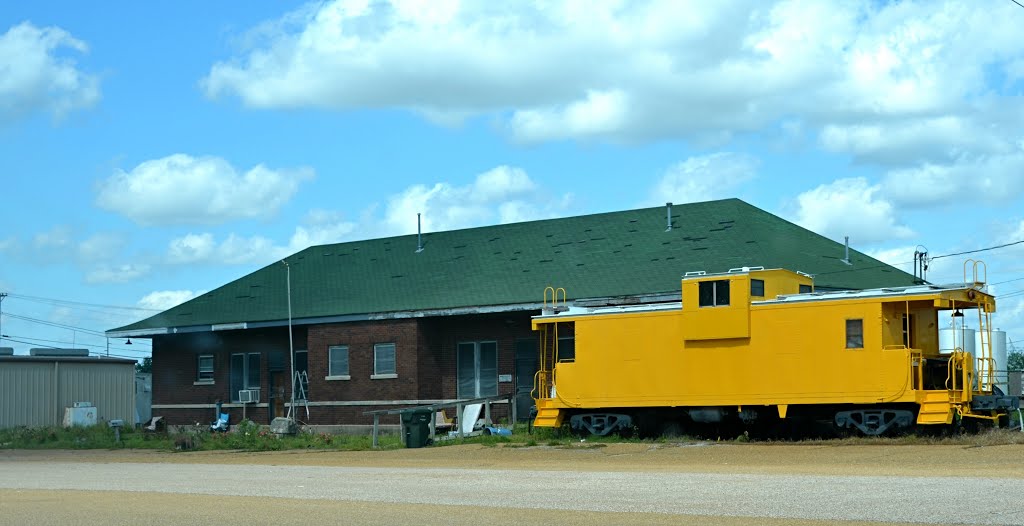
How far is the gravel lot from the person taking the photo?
13.7 meters

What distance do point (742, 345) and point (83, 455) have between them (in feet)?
58.4

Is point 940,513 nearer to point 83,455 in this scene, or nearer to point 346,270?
point 83,455

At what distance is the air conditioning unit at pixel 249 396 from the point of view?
43.5 meters

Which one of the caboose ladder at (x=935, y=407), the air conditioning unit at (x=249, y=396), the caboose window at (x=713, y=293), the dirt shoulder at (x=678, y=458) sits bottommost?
the dirt shoulder at (x=678, y=458)

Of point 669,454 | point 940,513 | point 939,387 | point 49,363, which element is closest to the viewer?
point 940,513

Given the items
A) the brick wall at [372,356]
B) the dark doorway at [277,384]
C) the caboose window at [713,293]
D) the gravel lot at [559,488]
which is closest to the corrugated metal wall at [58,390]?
the brick wall at [372,356]

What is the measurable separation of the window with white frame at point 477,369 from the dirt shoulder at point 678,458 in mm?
9125

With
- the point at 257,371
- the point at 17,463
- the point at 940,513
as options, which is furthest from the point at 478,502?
the point at 257,371

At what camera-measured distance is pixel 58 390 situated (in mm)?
48250

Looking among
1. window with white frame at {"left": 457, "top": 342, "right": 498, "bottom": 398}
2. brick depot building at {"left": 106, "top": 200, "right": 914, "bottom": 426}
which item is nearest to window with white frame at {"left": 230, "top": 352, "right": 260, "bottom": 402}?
brick depot building at {"left": 106, "top": 200, "right": 914, "bottom": 426}

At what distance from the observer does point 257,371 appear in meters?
44.5

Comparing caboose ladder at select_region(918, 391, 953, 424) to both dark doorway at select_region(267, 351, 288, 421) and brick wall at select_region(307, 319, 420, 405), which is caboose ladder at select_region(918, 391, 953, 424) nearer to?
brick wall at select_region(307, 319, 420, 405)

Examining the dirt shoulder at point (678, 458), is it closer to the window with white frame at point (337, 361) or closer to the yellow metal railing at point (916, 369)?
the yellow metal railing at point (916, 369)

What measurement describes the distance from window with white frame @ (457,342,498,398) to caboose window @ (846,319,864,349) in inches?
580
